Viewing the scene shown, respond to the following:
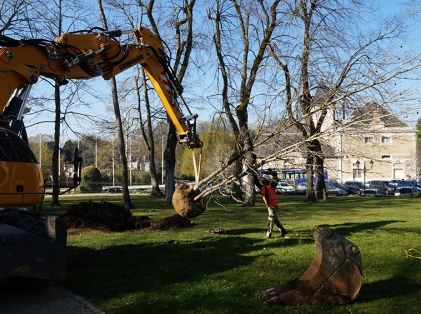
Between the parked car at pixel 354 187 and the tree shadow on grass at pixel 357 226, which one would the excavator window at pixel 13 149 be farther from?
the parked car at pixel 354 187

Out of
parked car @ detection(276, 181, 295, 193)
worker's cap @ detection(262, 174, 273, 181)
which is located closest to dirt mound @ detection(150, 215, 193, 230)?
worker's cap @ detection(262, 174, 273, 181)

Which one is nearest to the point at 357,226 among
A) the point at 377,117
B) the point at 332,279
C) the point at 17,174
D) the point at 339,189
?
the point at 377,117

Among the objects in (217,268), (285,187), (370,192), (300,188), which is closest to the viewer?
(217,268)

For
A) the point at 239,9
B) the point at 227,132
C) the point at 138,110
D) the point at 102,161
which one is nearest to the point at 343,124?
the point at 227,132

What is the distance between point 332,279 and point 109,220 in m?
11.5

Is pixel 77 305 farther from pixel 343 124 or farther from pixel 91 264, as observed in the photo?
pixel 343 124

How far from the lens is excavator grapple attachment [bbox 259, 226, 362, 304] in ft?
24.2

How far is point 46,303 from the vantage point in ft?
26.4

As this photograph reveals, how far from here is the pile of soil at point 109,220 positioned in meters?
17.2

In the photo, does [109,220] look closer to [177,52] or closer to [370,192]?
[177,52]

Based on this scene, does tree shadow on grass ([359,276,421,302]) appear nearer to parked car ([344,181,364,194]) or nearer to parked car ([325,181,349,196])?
parked car ([325,181,349,196])

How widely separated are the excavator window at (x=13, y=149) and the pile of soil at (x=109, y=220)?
813cm

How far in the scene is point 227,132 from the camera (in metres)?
26.2

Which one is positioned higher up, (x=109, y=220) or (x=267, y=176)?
(x=267, y=176)
